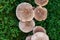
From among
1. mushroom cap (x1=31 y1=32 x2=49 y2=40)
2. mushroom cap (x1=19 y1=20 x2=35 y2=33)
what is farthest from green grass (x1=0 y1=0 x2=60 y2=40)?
mushroom cap (x1=31 y1=32 x2=49 y2=40)

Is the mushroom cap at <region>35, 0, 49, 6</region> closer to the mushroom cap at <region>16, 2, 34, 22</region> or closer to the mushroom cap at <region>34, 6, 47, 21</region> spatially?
the mushroom cap at <region>34, 6, 47, 21</region>

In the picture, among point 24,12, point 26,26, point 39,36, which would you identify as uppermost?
point 24,12

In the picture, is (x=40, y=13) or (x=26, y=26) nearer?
(x=26, y=26)

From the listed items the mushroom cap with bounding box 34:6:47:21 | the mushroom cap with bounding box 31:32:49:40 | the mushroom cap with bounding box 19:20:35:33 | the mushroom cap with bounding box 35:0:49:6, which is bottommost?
the mushroom cap with bounding box 31:32:49:40

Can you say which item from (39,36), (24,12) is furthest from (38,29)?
(24,12)

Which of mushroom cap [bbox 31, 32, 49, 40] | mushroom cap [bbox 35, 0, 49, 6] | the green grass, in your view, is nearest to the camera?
mushroom cap [bbox 31, 32, 49, 40]


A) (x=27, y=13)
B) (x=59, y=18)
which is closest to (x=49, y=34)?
(x=59, y=18)

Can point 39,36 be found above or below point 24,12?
below

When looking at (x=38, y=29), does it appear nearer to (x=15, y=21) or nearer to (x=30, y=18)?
(x=30, y=18)

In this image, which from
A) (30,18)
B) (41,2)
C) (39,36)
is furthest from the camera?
(41,2)
